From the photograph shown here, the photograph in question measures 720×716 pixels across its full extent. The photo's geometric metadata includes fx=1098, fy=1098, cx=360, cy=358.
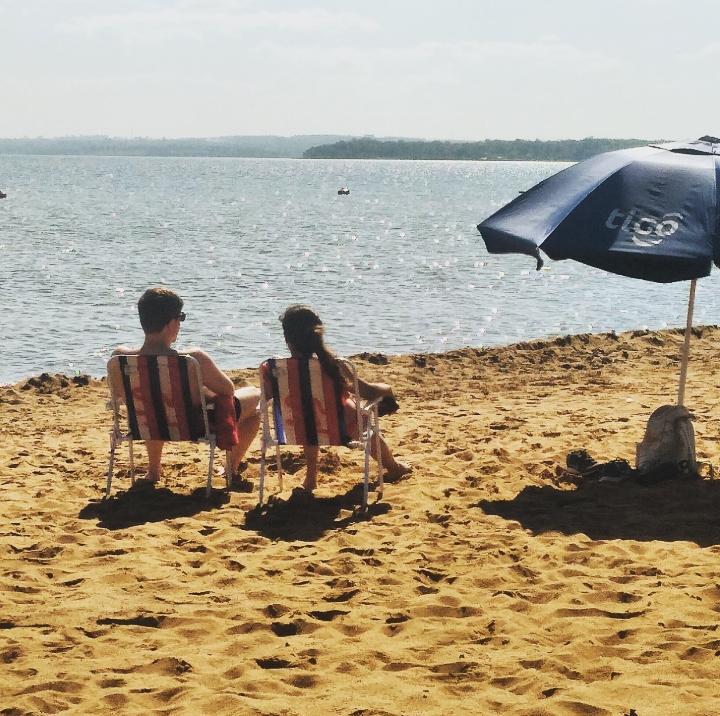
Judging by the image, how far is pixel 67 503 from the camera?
21.5 feet

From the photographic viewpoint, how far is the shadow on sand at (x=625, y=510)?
230 inches

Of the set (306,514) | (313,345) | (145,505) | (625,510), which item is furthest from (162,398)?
(625,510)

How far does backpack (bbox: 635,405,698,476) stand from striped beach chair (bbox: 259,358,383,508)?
5.90 ft

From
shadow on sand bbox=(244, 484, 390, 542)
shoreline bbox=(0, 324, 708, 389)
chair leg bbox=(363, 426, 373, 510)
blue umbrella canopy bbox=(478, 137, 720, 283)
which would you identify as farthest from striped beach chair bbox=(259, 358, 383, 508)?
shoreline bbox=(0, 324, 708, 389)

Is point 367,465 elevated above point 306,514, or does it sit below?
above

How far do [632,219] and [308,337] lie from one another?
77.4 inches

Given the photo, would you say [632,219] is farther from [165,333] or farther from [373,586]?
[165,333]

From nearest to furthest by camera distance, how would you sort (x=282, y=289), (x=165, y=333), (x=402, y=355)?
(x=165, y=333)
(x=402, y=355)
(x=282, y=289)

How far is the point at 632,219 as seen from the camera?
6.12m

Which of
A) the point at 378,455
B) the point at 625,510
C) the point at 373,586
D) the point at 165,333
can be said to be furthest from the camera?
the point at 378,455

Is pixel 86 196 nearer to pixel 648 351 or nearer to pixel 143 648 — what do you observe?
pixel 648 351

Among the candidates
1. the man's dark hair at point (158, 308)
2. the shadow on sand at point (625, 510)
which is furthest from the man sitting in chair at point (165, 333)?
the shadow on sand at point (625, 510)

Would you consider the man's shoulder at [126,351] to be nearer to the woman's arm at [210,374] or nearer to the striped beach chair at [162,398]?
the striped beach chair at [162,398]

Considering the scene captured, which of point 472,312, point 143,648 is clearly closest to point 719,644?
point 143,648
